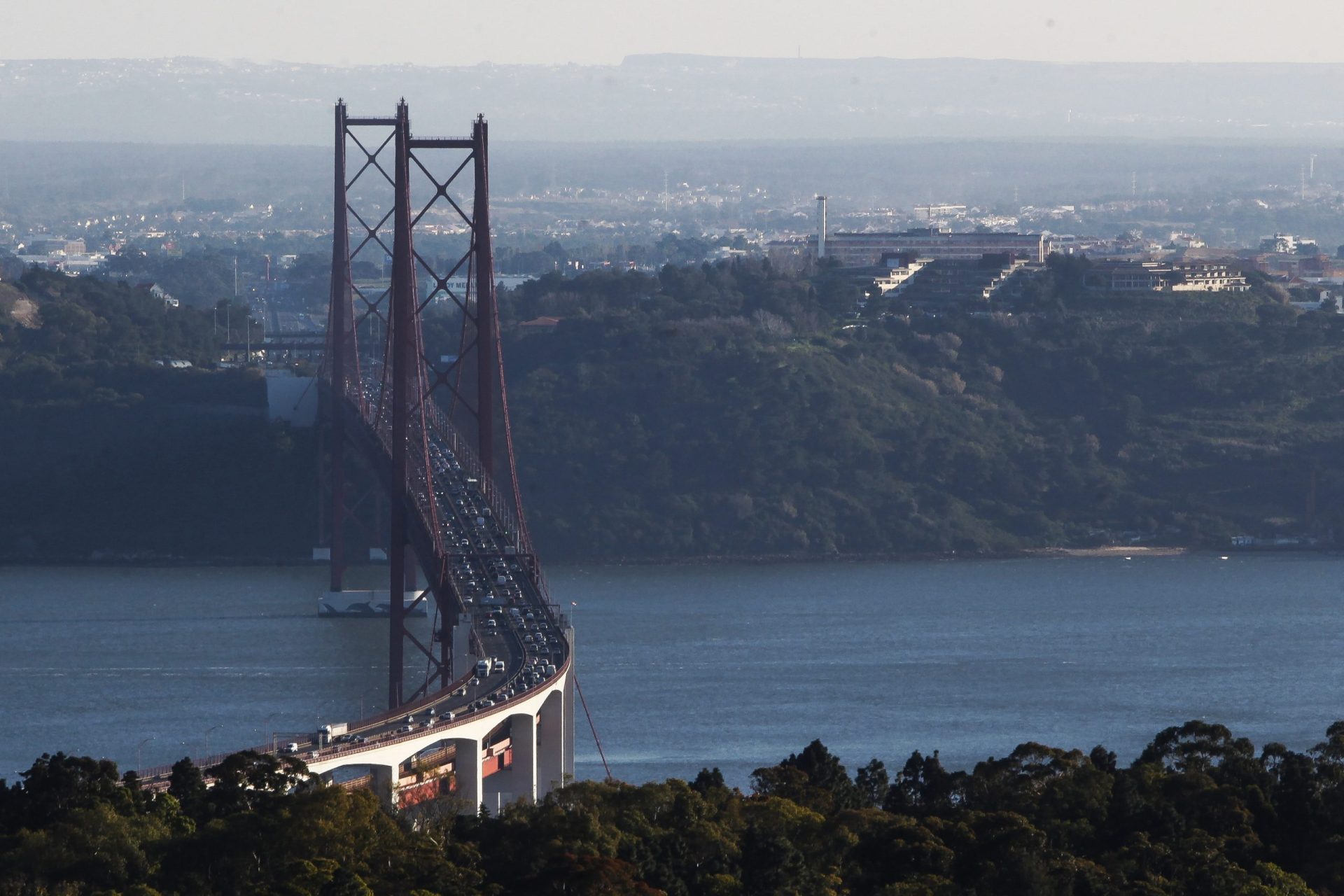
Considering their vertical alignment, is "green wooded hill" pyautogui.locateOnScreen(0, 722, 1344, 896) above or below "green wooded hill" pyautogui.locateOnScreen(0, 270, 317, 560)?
above

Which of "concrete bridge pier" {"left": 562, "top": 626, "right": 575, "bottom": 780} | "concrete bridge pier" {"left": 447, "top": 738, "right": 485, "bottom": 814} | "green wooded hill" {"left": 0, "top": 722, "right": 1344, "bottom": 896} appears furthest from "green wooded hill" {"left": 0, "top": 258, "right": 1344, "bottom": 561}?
"green wooded hill" {"left": 0, "top": 722, "right": 1344, "bottom": 896}

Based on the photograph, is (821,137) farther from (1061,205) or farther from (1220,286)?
(1220,286)

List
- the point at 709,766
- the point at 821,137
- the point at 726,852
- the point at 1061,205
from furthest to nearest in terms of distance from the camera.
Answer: the point at 821,137, the point at 1061,205, the point at 709,766, the point at 726,852

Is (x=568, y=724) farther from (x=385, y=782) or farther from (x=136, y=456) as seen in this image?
(x=136, y=456)

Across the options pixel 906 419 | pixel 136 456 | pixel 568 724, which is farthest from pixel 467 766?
pixel 906 419

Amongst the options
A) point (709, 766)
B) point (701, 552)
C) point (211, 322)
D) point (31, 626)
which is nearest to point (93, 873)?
point (709, 766)

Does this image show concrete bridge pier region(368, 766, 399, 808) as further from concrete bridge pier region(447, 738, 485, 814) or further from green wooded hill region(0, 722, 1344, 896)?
concrete bridge pier region(447, 738, 485, 814)
